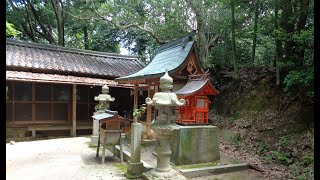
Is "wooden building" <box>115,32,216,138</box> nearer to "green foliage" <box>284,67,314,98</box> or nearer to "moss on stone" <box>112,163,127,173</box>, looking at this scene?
"moss on stone" <box>112,163,127,173</box>

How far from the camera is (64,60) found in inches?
505

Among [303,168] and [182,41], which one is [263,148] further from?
[182,41]

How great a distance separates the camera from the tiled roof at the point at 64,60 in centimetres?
1132

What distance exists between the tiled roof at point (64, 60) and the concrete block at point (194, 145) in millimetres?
7717

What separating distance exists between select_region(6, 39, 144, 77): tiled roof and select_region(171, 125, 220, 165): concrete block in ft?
25.3

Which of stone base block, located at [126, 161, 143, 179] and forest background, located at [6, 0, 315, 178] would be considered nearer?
stone base block, located at [126, 161, 143, 179]

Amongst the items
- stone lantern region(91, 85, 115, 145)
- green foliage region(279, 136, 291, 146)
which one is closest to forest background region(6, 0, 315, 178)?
green foliage region(279, 136, 291, 146)

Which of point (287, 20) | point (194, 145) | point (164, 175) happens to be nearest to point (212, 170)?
point (194, 145)

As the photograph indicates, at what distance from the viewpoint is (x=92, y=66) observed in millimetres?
13195

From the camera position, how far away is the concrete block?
612cm

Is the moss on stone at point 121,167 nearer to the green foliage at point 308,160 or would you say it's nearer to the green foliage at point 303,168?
the green foliage at point 303,168

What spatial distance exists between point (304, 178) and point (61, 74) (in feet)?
36.6

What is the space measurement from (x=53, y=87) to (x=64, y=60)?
198cm

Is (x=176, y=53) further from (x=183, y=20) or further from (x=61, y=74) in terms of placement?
(x=61, y=74)
